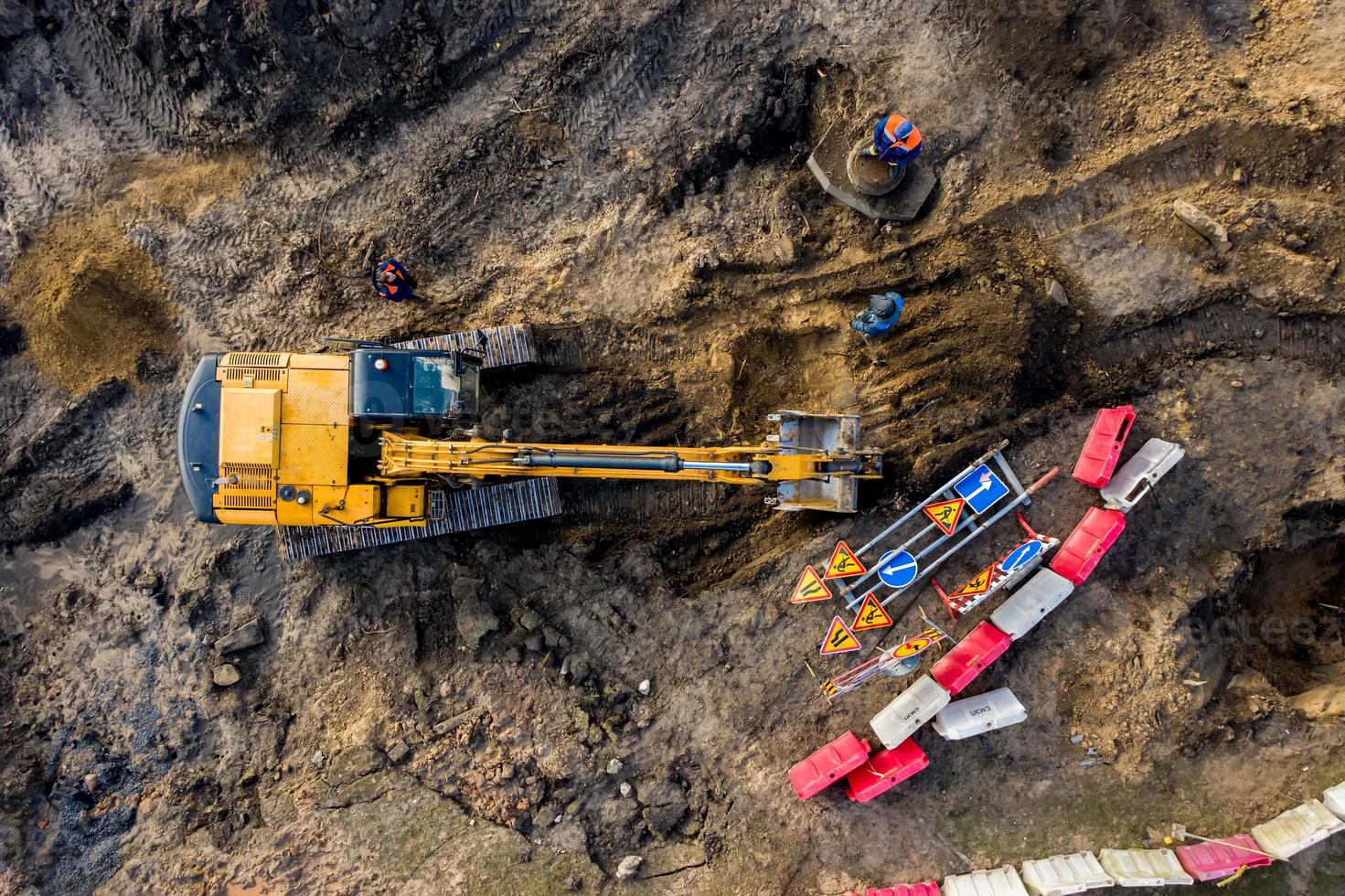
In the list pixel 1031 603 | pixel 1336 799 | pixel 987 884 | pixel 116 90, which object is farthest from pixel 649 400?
pixel 1336 799

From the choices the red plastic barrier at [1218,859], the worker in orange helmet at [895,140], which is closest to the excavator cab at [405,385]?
the worker in orange helmet at [895,140]

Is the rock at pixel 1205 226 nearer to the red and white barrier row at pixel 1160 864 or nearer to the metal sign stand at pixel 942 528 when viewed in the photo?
the metal sign stand at pixel 942 528

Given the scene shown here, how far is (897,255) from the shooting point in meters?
9.83

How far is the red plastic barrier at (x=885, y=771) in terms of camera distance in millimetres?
8492

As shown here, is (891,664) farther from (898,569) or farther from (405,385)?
(405,385)

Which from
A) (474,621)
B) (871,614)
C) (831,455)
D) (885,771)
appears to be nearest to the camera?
(885,771)

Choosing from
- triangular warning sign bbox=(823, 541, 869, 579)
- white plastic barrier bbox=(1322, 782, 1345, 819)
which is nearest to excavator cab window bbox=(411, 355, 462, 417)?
triangular warning sign bbox=(823, 541, 869, 579)

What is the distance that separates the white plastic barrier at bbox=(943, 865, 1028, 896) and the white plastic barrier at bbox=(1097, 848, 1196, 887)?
107cm

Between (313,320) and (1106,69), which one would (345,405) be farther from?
(1106,69)

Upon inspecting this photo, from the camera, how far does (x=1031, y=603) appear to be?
8.84 m

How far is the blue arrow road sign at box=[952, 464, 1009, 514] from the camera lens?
9094mm

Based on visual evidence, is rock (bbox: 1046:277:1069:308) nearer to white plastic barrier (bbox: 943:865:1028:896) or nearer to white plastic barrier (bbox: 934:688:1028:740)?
white plastic barrier (bbox: 934:688:1028:740)

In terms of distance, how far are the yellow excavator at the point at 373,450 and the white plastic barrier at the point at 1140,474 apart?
3.00 m

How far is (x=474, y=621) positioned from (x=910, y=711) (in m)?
5.75
